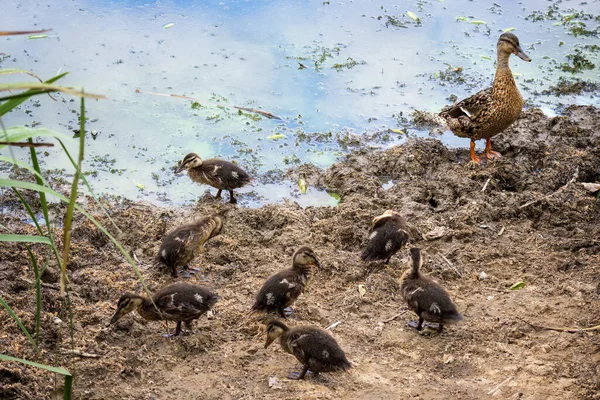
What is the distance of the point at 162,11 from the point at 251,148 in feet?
10.4

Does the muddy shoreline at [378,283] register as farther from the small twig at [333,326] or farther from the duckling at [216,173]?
the duckling at [216,173]

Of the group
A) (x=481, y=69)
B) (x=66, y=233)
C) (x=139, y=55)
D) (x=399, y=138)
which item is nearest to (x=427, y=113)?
(x=399, y=138)

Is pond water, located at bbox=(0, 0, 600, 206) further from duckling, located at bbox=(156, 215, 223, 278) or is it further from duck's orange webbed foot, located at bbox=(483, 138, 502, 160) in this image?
duckling, located at bbox=(156, 215, 223, 278)

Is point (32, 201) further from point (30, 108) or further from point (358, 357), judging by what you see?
point (358, 357)

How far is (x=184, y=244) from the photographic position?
5.21 metres

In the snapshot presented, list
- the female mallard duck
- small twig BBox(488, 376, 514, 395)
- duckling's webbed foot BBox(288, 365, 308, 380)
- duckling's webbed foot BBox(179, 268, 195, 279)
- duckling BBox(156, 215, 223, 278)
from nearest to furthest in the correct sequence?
small twig BBox(488, 376, 514, 395) < duckling's webbed foot BBox(288, 365, 308, 380) < duckling BBox(156, 215, 223, 278) < duckling's webbed foot BBox(179, 268, 195, 279) < the female mallard duck

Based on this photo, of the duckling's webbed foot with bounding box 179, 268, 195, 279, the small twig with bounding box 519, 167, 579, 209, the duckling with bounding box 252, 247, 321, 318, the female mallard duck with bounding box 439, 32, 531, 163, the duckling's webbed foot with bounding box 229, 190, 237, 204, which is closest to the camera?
the duckling with bounding box 252, 247, 321, 318

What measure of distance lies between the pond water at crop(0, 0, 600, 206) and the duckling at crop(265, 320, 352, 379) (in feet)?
7.04

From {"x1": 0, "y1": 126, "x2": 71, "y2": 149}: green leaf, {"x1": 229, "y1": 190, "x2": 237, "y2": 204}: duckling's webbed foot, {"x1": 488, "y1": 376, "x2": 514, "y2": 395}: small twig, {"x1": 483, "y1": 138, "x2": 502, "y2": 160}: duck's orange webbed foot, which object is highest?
{"x1": 0, "y1": 126, "x2": 71, "y2": 149}: green leaf

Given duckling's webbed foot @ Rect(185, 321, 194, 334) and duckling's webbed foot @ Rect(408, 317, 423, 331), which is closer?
duckling's webbed foot @ Rect(185, 321, 194, 334)

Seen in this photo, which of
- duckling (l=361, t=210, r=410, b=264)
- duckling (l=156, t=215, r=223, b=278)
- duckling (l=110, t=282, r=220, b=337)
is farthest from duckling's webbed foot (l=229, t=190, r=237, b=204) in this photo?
duckling (l=110, t=282, r=220, b=337)

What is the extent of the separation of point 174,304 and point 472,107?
3.72 meters

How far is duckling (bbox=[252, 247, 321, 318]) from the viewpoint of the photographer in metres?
4.82

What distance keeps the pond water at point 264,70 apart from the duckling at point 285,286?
1.40m
